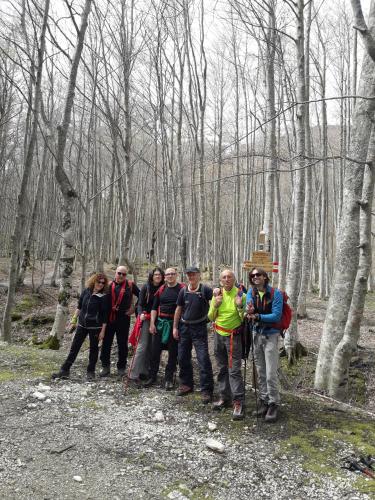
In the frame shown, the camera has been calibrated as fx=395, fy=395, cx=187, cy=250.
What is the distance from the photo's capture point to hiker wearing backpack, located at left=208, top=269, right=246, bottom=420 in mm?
4488

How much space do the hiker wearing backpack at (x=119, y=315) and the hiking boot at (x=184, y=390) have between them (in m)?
1.14

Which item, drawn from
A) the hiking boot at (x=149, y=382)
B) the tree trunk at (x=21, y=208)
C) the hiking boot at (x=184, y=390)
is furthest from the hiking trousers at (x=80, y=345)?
the tree trunk at (x=21, y=208)

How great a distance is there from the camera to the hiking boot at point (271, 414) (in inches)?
163

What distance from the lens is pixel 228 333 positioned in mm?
4551

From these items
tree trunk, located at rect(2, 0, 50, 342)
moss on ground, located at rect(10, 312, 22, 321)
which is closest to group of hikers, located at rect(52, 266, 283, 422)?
tree trunk, located at rect(2, 0, 50, 342)

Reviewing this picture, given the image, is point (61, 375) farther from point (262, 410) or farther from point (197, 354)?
point (262, 410)

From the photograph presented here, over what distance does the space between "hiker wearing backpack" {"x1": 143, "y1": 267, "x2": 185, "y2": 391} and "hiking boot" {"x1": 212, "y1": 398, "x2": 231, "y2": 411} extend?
92cm

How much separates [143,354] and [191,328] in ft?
3.28

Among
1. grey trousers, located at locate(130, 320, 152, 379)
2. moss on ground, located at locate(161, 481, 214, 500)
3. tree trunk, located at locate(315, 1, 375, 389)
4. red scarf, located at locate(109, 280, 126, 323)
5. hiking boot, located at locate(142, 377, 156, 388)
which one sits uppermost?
tree trunk, located at locate(315, 1, 375, 389)

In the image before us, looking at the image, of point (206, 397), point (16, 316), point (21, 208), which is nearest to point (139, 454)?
point (206, 397)

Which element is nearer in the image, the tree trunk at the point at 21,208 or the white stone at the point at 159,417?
the white stone at the point at 159,417

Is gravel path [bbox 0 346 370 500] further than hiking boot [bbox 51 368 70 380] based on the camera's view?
No

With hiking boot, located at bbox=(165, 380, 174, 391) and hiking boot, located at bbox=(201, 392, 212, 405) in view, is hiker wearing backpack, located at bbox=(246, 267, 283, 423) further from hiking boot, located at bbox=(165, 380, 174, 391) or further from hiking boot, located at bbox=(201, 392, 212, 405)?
hiking boot, located at bbox=(165, 380, 174, 391)

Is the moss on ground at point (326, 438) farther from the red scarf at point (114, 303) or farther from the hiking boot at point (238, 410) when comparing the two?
the red scarf at point (114, 303)
